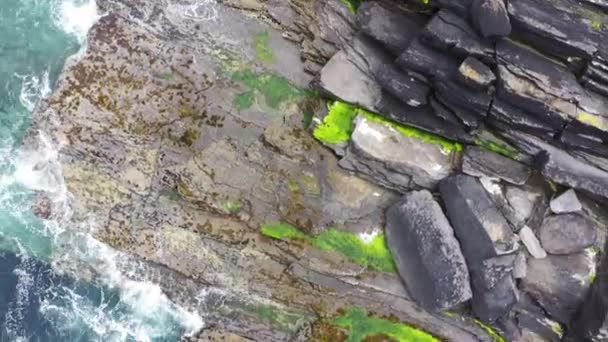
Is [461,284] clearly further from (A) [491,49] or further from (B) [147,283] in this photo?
(B) [147,283]

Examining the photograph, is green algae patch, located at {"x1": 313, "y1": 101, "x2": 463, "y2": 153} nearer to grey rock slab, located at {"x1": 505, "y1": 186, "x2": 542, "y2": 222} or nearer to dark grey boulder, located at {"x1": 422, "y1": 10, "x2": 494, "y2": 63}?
grey rock slab, located at {"x1": 505, "y1": 186, "x2": 542, "y2": 222}

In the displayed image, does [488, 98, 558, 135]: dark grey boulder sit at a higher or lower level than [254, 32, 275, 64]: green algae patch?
higher

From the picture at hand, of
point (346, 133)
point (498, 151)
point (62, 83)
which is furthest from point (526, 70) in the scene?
point (62, 83)

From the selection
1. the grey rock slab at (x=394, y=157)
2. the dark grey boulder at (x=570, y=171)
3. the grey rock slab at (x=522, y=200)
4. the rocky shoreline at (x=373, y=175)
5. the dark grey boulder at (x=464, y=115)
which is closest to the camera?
the rocky shoreline at (x=373, y=175)

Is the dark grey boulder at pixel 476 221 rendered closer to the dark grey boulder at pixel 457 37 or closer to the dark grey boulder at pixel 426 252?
the dark grey boulder at pixel 426 252

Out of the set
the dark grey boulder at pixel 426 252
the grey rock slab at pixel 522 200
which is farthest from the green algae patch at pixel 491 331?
the grey rock slab at pixel 522 200

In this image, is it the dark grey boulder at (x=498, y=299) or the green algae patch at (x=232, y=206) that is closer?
the dark grey boulder at (x=498, y=299)

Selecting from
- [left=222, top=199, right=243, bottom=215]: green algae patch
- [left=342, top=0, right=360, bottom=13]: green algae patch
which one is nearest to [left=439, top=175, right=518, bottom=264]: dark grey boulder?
[left=222, top=199, right=243, bottom=215]: green algae patch
